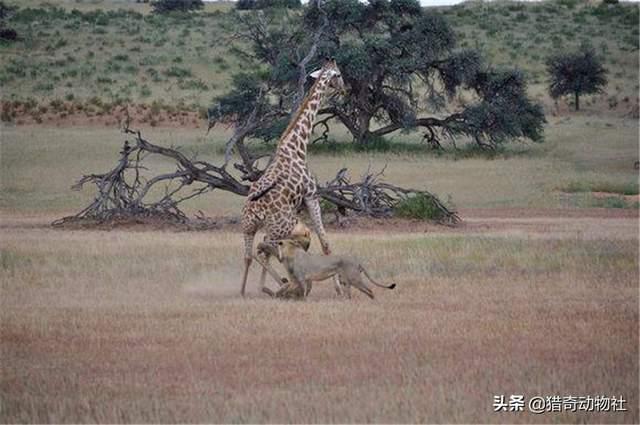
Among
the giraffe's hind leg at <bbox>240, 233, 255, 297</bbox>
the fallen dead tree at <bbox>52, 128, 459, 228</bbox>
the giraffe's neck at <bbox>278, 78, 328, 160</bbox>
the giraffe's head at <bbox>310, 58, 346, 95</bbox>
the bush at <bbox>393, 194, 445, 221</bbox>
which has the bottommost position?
the bush at <bbox>393, 194, 445, 221</bbox>

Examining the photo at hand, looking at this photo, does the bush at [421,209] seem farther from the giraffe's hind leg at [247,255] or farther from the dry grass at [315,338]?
the giraffe's hind leg at [247,255]

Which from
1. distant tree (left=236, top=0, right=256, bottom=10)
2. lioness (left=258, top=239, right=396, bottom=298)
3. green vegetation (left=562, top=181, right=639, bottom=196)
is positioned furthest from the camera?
distant tree (left=236, top=0, right=256, bottom=10)

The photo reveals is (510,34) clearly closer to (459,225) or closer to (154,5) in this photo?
(154,5)

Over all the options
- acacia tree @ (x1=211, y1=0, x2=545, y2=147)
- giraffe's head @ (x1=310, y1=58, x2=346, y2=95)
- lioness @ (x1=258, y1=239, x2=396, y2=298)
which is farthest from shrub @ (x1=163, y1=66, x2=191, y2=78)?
lioness @ (x1=258, y1=239, x2=396, y2=298)

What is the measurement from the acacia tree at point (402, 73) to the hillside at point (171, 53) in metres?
7.99

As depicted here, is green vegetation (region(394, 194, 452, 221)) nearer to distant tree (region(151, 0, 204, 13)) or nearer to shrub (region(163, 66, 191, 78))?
shrub (region(163, 66, 191, 78))

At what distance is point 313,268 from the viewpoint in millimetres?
12461

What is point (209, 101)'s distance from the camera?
167 feet

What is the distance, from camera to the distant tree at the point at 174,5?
87.9 m

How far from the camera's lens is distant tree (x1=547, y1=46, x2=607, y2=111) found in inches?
2088

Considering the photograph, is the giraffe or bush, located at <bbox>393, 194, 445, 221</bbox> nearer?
the giraffe

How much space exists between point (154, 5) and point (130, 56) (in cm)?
2747

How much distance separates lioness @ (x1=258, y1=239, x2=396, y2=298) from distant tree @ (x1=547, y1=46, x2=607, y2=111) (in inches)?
1658

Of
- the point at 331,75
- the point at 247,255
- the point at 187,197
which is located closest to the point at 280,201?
the point at 247,255
